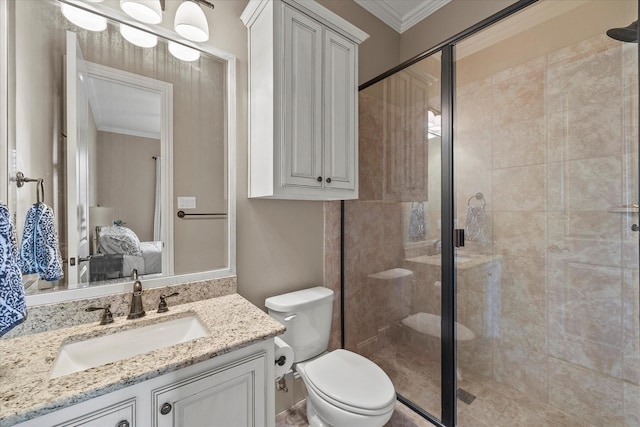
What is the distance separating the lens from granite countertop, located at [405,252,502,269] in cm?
147

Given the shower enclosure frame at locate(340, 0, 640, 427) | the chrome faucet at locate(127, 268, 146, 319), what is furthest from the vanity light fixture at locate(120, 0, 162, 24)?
the shower enclosure frame at locate(340, 0, 640, 427)

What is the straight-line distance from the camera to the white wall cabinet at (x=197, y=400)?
688mm

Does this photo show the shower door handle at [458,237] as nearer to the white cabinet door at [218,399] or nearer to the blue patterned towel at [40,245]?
the white cabinet door at [218,399]

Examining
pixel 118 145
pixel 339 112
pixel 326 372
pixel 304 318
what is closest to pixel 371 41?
pixel 339 112

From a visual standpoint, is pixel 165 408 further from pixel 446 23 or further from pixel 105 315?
pixel 446 23

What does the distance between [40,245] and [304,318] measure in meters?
1.14

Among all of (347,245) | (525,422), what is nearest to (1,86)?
(347,245)

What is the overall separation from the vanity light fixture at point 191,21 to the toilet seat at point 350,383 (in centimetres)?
173

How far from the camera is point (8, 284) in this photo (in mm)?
671

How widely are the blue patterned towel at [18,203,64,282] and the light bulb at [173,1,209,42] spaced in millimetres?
929

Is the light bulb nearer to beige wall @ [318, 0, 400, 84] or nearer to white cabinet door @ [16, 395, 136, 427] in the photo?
beige wall @ [318, 0, 400, 84]

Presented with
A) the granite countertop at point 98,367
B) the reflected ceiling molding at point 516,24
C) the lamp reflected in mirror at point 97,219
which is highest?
the reflected ceiling molding at point 516,24

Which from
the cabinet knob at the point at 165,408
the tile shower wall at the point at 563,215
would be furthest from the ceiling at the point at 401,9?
the cabinet knob at the point at 165,408

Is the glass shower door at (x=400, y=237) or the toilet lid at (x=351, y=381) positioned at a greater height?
the glass shower door at (x=400, y=237)
